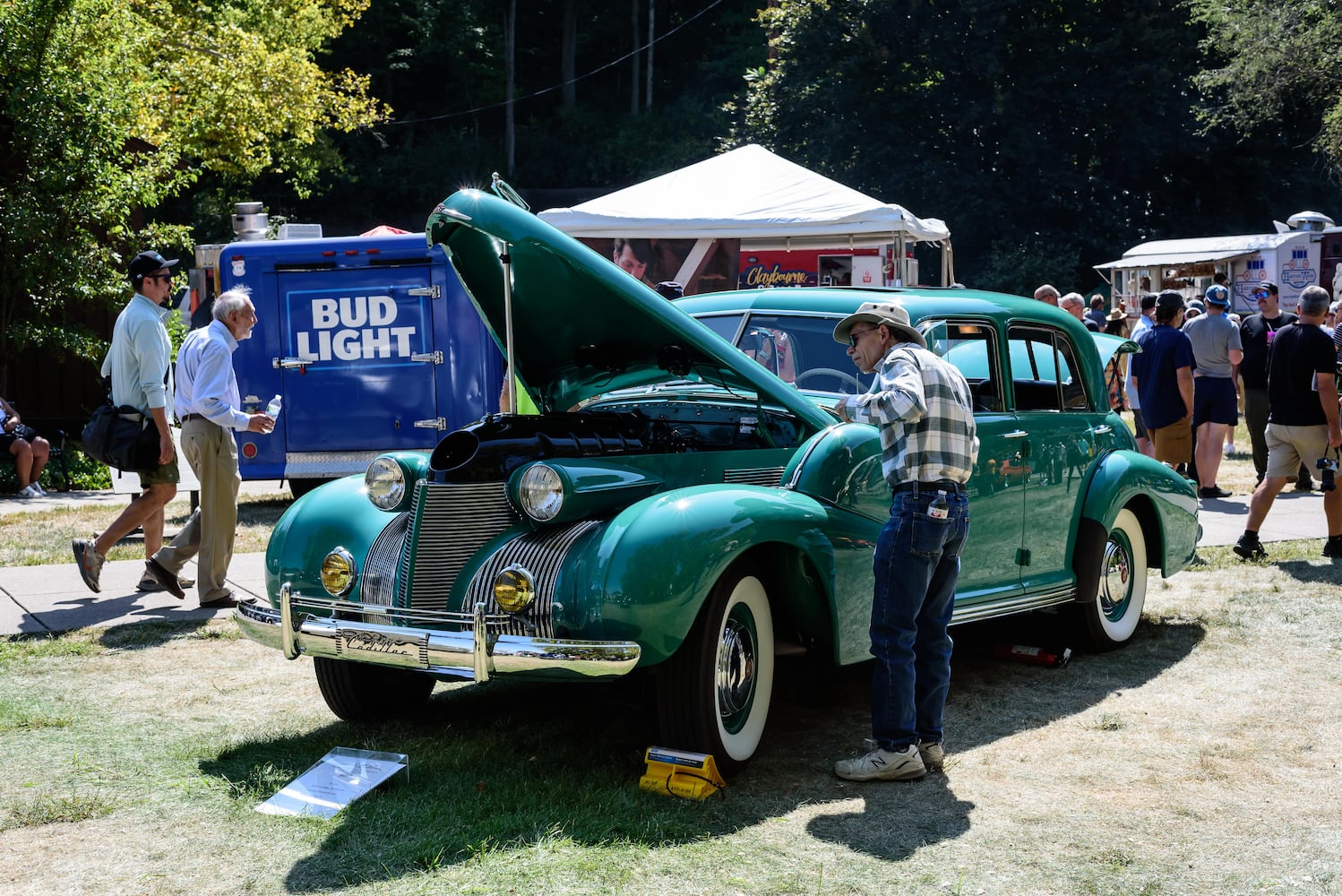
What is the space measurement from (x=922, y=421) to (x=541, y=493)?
1.38 metres

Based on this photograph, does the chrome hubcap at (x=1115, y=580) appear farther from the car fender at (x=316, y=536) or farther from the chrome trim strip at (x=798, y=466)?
the car fender at (x=316, y=536)

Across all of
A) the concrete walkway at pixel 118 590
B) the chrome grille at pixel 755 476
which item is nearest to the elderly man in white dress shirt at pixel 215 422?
the concrete walkway at pixel 118 590

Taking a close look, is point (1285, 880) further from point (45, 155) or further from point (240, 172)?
point (240, 172)

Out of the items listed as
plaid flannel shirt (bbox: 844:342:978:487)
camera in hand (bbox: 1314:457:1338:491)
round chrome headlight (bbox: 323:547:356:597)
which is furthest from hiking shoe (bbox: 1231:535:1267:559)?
round chrome headlight (bbox: 323:547:356:597)

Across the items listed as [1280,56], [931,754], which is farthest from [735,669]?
[1280,56]

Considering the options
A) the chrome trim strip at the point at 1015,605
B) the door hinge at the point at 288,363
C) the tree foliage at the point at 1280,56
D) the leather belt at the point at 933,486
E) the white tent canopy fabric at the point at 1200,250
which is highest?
the tree foliage at the point at 1280,56

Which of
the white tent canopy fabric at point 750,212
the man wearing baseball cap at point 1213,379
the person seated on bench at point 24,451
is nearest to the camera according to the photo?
the man wearing baseball cap at point 1213,379

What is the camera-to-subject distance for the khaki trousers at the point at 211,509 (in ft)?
24.6

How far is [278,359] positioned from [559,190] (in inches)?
1299

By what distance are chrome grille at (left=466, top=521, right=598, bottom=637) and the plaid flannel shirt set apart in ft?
3.57

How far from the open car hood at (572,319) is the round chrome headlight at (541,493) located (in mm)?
782

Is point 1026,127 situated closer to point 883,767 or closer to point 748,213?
point 748,213

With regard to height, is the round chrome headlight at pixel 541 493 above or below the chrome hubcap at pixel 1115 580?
above

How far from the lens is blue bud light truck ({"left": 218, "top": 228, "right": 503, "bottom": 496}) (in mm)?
12125
